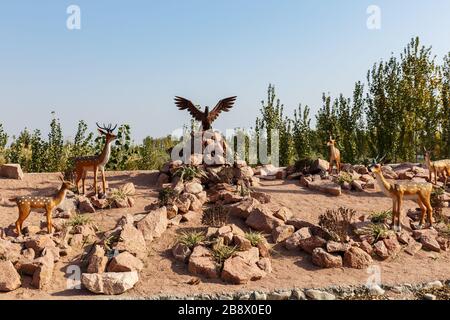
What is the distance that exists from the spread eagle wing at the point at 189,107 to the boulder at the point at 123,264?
21.4ft

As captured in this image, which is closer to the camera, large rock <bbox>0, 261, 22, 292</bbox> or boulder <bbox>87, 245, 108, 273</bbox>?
large rock <bbox>0, 261, 22, 292</bbox>

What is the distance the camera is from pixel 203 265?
802 centimetres

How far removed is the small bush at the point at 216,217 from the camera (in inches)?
383

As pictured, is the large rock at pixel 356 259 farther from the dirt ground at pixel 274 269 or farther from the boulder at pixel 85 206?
the boulder at pixel 85 206

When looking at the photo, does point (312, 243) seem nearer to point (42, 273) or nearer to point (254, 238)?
point (254, 238)

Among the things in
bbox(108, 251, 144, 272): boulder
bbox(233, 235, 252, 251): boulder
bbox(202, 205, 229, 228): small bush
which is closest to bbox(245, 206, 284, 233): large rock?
bbox(202, 205, 229, 228): small bush

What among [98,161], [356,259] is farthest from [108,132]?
[356,259]

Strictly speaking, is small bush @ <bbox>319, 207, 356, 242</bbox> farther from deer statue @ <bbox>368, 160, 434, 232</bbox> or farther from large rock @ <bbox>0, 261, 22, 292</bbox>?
large rock @ <bbox>0, 261, 22, 292</bbox>

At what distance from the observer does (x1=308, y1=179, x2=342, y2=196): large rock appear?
12.5m

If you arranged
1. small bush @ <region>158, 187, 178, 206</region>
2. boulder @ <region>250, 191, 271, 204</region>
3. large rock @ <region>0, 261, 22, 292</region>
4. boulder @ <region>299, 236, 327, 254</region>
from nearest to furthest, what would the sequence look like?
large rock @ <region>0, 261, 22, 292</region>, boulder @ <region>299, 236, 327, 254</region>, small bush @ <region>158, 187, 178, 206</region>, boulder @ <region>250, 191, 271, 204</region>

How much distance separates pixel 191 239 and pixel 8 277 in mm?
3246

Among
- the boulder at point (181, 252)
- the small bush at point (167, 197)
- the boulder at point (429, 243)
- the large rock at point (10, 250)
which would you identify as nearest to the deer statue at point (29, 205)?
the large rock at point (10, 250)

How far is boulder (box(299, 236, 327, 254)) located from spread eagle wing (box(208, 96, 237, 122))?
6.01m

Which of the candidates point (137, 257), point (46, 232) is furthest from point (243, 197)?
point (46, 232)
